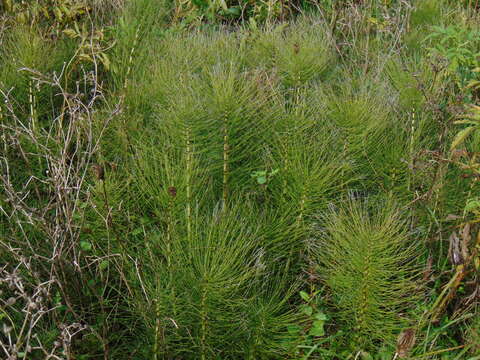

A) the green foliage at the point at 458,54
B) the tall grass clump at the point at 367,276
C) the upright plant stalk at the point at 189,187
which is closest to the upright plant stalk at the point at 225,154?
the upright plant stalk at the point at 189,187

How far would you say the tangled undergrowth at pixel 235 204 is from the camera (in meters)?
1.89

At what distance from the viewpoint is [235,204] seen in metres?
2.24

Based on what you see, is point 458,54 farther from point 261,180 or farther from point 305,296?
point 305,296

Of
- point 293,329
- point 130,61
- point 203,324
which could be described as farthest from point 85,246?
point 130,61

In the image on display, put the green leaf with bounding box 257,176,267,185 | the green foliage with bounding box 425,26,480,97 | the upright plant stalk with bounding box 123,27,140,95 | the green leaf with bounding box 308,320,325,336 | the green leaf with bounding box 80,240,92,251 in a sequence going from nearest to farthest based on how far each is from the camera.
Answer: the green leaf with bounding box 308,320,325,336 < the green leaf with bounding box 80,240,92,251 < the green leaf with bounding box 257,176,267,185 < the green foliage with bounding box 425,26,480,97 < the upright plant stalk with bounding box 123,27,140,95

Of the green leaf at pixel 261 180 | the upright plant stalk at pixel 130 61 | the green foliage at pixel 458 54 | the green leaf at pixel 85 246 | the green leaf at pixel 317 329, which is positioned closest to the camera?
the green leaf at pixel 317 329

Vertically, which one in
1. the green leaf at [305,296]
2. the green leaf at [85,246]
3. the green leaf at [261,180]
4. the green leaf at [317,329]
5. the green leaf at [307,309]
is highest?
the green leaf at [261,180]

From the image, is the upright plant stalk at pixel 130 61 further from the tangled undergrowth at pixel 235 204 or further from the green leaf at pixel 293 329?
the green leaf at pixel 293 329

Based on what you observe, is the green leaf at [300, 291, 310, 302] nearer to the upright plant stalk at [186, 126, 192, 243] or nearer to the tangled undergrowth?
the tangled undergrowth

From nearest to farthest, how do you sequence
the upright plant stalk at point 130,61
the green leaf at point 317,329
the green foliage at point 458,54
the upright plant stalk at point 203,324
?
1. the upright plant stalk at point 203,324
2. the green leaf at point 317,329
3. the green foliage at point 458,54
4. the upright plant stalk at point 130,61

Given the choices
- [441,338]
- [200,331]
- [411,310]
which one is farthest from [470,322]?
[200,331]

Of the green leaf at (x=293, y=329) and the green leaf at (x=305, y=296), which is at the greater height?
the green leaf at (x=305, y=296)

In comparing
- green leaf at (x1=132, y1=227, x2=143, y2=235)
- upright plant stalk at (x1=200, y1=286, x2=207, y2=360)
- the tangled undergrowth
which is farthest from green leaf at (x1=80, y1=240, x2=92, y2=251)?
upright plant stalk at (x1=200, y1=286, x2=207, y2=360)

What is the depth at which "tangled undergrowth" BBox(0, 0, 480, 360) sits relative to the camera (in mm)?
1891
